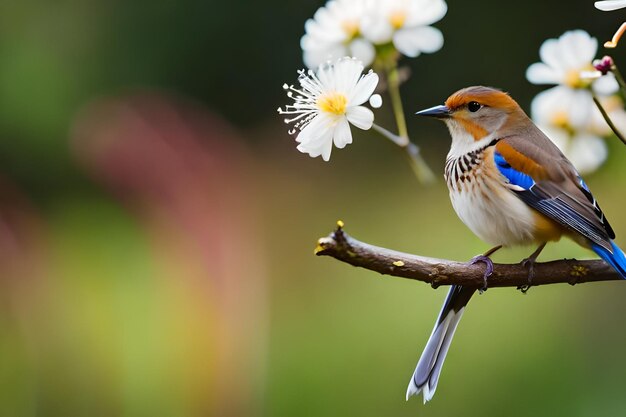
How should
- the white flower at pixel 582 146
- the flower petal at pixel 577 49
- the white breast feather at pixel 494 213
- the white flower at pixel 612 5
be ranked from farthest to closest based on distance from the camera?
the white breast feather at pixel 494 213 < the white flower at pixel 582 146 < the flower petal at pixel 577 49 < the white flower at pixel 612 5

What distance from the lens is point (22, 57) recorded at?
15.3 ft

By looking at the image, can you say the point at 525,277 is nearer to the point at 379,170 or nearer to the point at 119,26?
the point at 379,170

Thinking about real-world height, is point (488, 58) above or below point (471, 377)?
above

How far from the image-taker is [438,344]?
1069 millimetres

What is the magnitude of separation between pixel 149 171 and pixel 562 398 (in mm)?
2324

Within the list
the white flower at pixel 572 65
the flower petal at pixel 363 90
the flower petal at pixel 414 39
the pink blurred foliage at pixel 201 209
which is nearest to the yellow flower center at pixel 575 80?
the white flower at pixel 572 65

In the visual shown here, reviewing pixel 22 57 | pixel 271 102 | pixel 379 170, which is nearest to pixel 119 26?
pixel 22 57

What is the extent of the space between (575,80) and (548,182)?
9.2 inches

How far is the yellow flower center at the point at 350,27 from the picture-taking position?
957 mm

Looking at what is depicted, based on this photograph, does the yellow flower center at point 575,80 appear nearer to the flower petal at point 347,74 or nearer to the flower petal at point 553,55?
the flower petal at point 553,55

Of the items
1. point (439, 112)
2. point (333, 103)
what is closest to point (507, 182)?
point (439, 112)

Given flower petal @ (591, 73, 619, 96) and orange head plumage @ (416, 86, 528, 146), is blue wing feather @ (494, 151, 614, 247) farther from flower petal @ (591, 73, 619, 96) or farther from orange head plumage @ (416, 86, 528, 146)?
flower petal @ (591, 73, 619, 96)

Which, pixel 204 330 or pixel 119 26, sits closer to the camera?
pixel 204 330

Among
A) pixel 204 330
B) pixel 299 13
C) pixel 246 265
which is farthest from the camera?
pixel 299 13
